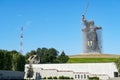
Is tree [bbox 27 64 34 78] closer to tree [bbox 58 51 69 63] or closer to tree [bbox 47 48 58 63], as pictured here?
tree [bbox 58 51 69 63]

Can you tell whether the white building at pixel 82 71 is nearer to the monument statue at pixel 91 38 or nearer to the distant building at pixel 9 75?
the distant building at pixel 9 75

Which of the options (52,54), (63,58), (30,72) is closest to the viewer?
(30,72)

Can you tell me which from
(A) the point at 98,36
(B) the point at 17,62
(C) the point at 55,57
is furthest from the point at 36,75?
(A) the point at 98,36

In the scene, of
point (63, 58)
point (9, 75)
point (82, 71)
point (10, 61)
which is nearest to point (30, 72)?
point (10, 61)

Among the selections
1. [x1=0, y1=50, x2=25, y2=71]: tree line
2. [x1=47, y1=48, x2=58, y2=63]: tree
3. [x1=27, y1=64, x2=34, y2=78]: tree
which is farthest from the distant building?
[x1=47, y1=48, x2=58, y2=63]: tree

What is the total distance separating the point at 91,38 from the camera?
110125mm

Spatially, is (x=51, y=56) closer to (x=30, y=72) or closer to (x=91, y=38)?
(x=91, y=38)

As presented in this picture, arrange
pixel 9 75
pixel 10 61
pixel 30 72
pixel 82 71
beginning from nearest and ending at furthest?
pixel 9 75 < pixel 30 72 < pixel 82 71 < pixel 10 61

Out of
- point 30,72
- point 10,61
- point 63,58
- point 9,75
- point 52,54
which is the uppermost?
point 52,54

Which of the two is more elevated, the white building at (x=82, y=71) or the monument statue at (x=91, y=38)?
the monument statue at (x=91, y=38)

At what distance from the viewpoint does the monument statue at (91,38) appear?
109062 mm

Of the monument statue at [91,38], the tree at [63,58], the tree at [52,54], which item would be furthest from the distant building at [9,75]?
the monument statue at [91,38]

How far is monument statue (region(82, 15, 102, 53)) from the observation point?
109 meters

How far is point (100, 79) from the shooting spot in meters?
71.8
